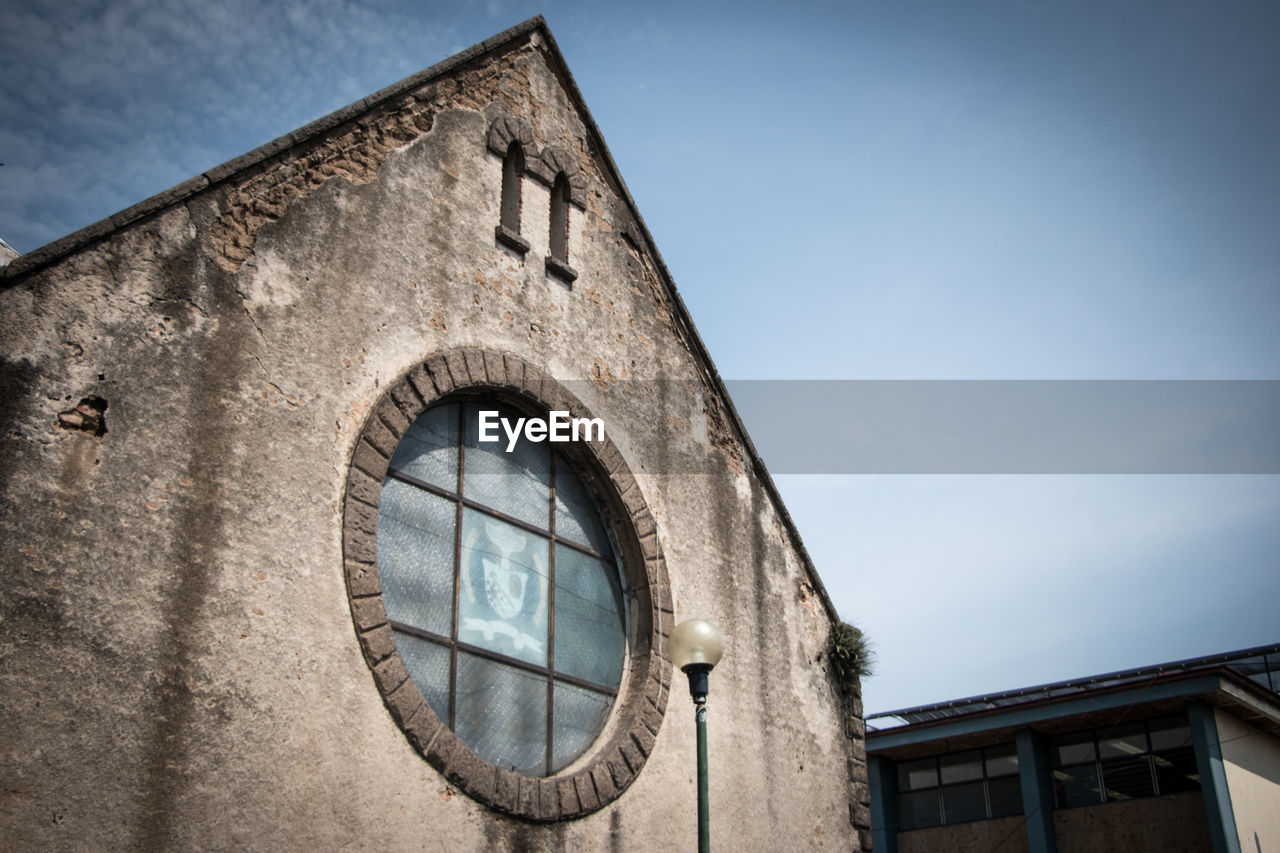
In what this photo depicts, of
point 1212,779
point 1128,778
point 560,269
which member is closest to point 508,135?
point 560,269

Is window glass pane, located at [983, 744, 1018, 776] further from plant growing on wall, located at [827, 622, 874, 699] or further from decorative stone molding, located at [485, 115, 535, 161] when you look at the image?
decorative stone molding, located at [485, 115, 535, 161]

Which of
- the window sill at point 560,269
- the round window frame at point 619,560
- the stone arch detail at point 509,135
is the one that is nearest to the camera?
the round window frame at point 619,560

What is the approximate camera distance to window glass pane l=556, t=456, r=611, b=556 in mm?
8344

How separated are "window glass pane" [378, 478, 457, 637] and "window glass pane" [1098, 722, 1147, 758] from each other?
15158 mm

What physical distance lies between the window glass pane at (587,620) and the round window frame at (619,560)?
0.47 ft

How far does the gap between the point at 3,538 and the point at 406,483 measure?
2561 mm

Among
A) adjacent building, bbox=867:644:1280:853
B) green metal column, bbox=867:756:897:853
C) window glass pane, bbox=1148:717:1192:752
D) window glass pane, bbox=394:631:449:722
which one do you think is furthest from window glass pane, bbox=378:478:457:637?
green metal column, bbox=867:756:897:853

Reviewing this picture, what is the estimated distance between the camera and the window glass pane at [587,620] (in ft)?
25.9

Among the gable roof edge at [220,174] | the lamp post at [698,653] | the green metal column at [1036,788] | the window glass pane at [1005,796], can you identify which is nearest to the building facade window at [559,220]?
the gable roof edge at [220,174]

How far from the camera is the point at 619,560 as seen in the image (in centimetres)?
857

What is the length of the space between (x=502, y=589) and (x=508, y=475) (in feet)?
2.89

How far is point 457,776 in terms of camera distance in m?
6.45

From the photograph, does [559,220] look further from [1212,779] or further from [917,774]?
[917,774]

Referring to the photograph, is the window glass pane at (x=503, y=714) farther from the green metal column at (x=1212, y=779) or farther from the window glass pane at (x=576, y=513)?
the green metal column at (x=1212, y=779)
